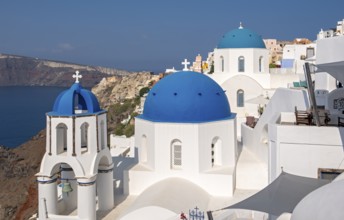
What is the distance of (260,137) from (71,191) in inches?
282

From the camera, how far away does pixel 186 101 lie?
40.9 ft

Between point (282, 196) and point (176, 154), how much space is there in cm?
500

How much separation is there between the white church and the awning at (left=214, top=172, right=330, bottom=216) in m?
0.91

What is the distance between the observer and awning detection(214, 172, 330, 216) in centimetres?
763

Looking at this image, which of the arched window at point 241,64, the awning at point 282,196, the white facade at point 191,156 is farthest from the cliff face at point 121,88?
the awning at point 282,196

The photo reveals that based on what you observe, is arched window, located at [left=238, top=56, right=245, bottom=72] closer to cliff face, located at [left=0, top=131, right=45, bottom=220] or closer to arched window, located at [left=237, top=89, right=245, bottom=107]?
arched window, located at [left=237, top=89, right=245, bottom=107]

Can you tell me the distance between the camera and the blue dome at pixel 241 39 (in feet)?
78.9

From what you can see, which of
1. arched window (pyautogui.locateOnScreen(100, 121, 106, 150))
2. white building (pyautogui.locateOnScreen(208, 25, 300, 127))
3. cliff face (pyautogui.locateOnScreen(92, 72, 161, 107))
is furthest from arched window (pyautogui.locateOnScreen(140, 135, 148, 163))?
cliff face (pyautogui.locateOnScreen(92, 72, 161, 107))

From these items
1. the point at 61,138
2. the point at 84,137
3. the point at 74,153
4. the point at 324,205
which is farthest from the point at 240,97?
the point at 324,205

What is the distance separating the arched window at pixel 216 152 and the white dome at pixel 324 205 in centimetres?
777

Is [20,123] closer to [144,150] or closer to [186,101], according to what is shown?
[144,150]

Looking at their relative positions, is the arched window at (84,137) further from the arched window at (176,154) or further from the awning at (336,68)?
the awning at (336,68)

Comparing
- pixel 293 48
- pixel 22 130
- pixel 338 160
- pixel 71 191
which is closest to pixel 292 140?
pixel 338 160

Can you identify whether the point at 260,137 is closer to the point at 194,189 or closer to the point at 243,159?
the point at 243,159
